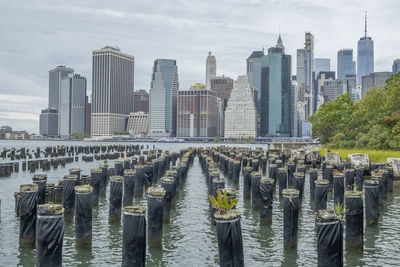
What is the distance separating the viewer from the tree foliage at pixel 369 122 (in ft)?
162

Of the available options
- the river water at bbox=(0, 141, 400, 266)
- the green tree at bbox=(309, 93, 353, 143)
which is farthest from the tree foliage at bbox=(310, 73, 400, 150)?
the river water at bbox=(0, 141, 400, 266)

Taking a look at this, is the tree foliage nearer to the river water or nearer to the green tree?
the green tree

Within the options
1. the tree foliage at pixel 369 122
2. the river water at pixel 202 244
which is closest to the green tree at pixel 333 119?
the tree foliage at pixel 369 122

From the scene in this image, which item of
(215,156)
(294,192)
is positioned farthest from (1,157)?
(294,192)

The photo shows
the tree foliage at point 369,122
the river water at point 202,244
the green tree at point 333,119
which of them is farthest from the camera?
the green tree at point 333,119

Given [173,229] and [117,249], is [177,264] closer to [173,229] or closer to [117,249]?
[117,249]

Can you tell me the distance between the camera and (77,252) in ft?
52.3

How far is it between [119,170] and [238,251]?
27703mm

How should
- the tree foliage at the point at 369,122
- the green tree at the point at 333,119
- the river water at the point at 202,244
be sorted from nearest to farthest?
the river water at the point at 202,244
the tree foliage at the point at 369,122
the green tree at the point at 333,119

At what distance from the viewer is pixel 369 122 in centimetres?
6069

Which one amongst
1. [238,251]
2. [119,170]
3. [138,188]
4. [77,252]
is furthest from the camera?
[119,170]

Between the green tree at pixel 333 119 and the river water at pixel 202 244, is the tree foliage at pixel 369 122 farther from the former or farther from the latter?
the river water at pixel 202 244

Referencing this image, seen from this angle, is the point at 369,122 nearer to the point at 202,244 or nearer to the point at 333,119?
the point at 333,119

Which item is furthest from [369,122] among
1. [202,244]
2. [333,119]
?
[202,244]
